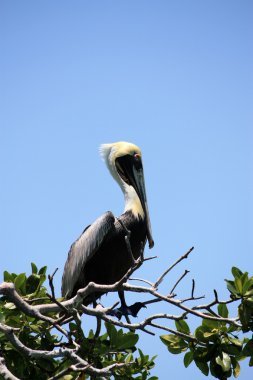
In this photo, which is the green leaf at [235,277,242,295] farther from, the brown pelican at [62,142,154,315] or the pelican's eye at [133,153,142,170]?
the pelican's eye at [133,153,142,170]

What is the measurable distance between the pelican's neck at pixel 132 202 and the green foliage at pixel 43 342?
1891 mm

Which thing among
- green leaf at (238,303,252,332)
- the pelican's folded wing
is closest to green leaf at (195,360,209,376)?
green leaf at (238,303,252,332)

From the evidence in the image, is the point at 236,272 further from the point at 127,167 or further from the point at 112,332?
the point at 127,167

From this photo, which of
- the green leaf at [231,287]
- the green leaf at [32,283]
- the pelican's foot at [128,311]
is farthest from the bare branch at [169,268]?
the pelican's foot at [128,311]

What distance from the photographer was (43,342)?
4668 mm

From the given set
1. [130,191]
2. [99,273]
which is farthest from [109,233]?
[130,191]

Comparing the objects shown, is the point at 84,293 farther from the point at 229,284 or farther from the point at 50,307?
the point at 229,284

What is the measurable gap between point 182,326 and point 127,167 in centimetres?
301

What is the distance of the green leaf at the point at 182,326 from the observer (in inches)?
181

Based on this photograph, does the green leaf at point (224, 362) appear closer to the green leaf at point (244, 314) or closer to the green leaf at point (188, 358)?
the green leaf at point (188, 358)

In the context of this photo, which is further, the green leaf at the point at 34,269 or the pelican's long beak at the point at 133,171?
the pelican's long beak at the point at 133,171

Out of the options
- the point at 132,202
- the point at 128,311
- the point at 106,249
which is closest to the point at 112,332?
the point at 128,311

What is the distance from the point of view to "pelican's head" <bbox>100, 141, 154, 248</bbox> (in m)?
7.07

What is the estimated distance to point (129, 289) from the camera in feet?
14.8
